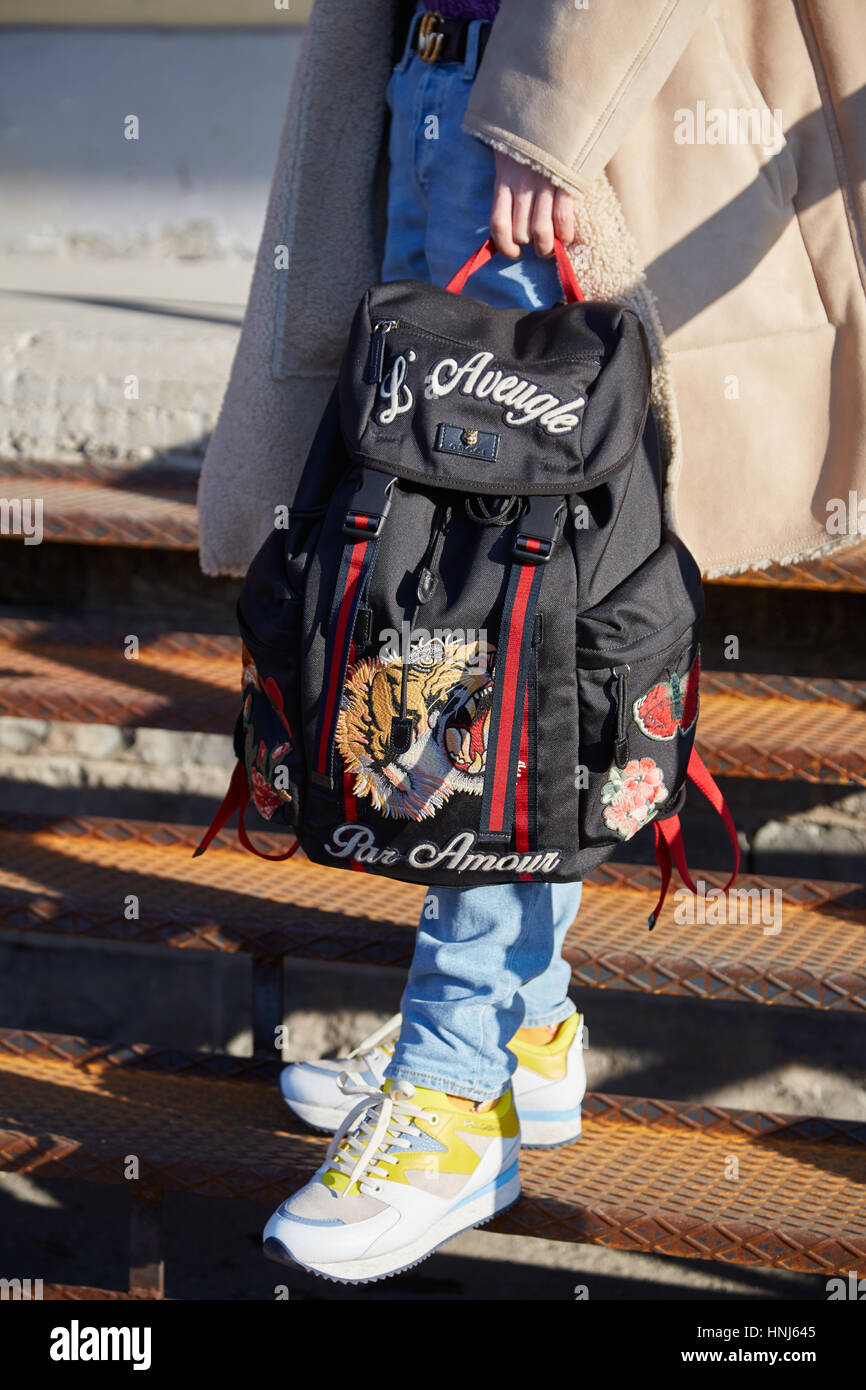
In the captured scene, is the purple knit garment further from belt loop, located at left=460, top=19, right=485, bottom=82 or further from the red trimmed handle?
the red trimmed handle

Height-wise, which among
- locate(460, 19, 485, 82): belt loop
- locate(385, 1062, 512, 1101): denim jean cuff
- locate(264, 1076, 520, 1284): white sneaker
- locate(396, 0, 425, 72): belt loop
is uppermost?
locate(396, 0, 425, 72): belt loop

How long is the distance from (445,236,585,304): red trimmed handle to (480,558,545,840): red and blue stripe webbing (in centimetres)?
30

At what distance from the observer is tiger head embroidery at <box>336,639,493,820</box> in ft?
4.00

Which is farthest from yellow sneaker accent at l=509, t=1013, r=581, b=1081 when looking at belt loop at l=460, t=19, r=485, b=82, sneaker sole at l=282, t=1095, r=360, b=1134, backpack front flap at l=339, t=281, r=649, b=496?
belt loop at l=460, t=19, r=485, b=82

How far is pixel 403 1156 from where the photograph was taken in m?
1.42

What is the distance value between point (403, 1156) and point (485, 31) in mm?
1212

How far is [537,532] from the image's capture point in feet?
3.96

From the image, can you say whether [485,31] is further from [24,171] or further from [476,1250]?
[24,171]

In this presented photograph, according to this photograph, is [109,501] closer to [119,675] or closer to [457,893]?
[119,675]

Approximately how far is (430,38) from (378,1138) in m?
1.20

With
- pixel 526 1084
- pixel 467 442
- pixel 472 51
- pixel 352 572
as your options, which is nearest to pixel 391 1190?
pixel 526 1084

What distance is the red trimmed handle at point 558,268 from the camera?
1284 millimetres

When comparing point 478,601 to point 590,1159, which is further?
point 590,1159

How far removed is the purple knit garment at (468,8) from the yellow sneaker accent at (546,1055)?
1206mm
